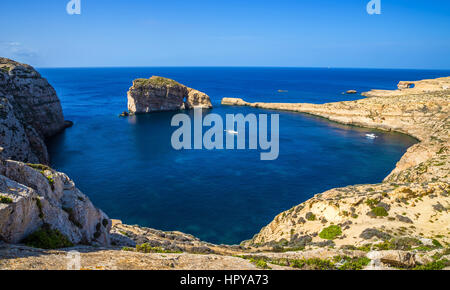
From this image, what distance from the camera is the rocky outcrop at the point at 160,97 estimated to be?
124m

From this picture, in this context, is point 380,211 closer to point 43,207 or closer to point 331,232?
point 331,232

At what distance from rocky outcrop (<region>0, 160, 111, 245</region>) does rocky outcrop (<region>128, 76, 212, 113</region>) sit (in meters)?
108

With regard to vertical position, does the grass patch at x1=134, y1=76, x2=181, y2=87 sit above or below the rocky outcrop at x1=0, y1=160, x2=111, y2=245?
above

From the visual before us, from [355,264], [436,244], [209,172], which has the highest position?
[355,264]

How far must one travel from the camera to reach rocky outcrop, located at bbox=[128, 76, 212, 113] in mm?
124188

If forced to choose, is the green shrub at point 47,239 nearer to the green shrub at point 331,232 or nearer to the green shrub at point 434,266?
the green shrub at point 434,266

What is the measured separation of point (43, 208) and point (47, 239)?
193 cm

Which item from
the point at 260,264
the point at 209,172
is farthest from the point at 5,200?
the point at 209,172

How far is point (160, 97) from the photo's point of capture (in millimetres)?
130250

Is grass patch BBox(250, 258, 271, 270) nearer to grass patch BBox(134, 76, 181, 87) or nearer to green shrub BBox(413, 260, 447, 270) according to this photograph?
green shrub BBox(413, 260, 447, 270)

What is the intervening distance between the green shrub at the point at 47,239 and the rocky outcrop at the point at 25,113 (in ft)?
124

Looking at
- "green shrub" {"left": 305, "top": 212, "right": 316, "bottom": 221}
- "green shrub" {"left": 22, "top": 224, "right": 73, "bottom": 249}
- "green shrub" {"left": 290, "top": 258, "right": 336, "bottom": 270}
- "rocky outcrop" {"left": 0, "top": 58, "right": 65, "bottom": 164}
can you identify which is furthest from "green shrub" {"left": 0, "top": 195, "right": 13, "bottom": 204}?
"rocky outcrop" {"left": 0, "top": 58, "right": 65, "bottom": 164}

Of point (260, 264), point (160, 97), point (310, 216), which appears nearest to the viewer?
point (260, 264)

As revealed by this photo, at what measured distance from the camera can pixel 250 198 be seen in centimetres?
4706
